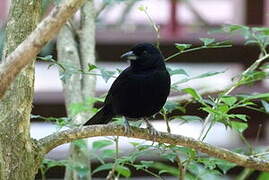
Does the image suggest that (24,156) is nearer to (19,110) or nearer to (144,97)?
(19,110)

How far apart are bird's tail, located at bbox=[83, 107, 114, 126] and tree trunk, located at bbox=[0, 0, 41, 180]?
2.23ft

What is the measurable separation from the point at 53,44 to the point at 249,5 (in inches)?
60.2

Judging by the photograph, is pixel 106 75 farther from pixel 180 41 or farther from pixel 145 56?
pixel 180 41

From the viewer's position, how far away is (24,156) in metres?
2.23

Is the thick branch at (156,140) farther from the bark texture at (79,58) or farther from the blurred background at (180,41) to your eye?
the blurred background at (180,41)

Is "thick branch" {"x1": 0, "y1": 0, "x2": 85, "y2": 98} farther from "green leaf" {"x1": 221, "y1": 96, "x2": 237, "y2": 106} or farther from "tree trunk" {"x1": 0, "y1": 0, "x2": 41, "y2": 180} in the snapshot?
"green leaf" {"x1": 221, "y1": 96, "x2": 237, "y2": 106}

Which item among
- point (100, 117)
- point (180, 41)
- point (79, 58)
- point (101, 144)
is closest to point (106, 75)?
point (101, 144)

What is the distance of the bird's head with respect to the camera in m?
3.01

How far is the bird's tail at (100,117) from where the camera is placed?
9.61 feet

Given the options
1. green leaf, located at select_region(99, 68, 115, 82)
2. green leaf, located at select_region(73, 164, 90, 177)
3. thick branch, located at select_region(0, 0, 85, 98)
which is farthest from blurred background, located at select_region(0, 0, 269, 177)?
thick branch, located at select_region(0, 0, 85, 98)

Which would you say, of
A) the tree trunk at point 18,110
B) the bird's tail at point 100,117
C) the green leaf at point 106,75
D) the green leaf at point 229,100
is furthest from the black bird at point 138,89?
the tree trunk at point 18,110

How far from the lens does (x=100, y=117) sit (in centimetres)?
296

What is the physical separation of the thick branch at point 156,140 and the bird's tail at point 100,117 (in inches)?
16.1

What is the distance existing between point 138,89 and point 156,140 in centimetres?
55
